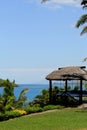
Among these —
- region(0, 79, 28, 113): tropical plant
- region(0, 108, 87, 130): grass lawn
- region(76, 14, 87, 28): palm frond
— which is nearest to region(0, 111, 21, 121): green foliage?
region(0, 79, 28, 113): tropical plant

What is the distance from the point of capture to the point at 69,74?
3203cm

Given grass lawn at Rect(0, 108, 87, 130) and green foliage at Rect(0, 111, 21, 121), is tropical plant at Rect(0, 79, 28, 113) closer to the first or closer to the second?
green foliage at Rect(0, 111, 21, 121)

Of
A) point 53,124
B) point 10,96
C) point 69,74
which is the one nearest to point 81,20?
point 69,74

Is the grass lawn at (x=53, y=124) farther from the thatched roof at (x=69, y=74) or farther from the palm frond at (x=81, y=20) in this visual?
the thatched roof at (x=69, y=74)

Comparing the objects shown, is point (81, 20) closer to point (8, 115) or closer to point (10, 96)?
point (10, 96)

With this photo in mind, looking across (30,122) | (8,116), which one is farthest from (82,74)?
(30,122)

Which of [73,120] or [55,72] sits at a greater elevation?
[55,72]

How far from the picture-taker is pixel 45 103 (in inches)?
1287

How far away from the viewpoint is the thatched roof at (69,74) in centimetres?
3152

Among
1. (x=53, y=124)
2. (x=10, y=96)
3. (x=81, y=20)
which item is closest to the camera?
(x=53, y=124)

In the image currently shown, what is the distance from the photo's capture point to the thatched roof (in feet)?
103

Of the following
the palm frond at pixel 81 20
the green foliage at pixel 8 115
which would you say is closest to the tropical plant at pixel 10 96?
the green foliage at pixel 8 115

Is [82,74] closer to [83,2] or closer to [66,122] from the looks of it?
[83,2]

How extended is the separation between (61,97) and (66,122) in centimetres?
1232
